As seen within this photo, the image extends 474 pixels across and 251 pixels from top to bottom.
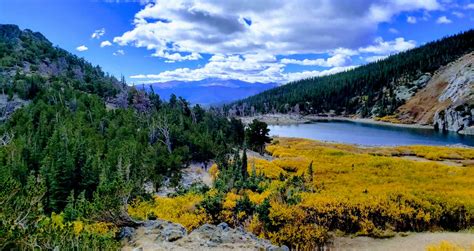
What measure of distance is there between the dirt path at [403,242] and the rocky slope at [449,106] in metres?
132

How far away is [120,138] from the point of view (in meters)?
62.4

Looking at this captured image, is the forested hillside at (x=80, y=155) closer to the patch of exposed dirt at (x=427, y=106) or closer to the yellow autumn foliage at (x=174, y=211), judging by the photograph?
the yellow autumn foliage at (x=174, y=211)

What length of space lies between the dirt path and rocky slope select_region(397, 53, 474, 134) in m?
132

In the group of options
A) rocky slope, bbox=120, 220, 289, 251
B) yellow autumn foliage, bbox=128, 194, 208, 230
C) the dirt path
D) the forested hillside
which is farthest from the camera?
yellow autumn foliage, bbox=128, 194, 208, 230

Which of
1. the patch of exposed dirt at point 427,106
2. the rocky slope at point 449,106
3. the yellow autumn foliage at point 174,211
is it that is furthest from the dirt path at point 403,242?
the patch of exposed dirt at point 427,106

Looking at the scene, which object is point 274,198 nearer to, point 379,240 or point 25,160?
point 379,240

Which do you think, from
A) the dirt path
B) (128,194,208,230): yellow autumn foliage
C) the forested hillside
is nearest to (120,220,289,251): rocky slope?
the forested hillside

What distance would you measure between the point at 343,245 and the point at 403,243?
3898mm

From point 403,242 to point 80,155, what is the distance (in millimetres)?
32130

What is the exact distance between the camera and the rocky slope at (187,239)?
21.0 metres

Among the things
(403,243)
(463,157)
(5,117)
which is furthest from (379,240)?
(5,117)

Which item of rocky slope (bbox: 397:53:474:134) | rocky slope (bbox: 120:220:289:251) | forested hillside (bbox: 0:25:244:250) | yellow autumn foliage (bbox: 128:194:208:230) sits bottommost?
yellow autumn foliage (bbox: 128:194:208:230)

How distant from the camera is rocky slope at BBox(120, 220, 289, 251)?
826 inches

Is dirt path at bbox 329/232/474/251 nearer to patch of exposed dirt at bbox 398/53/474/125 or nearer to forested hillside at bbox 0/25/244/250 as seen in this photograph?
forested hillside at bbox 0/25/244/250
